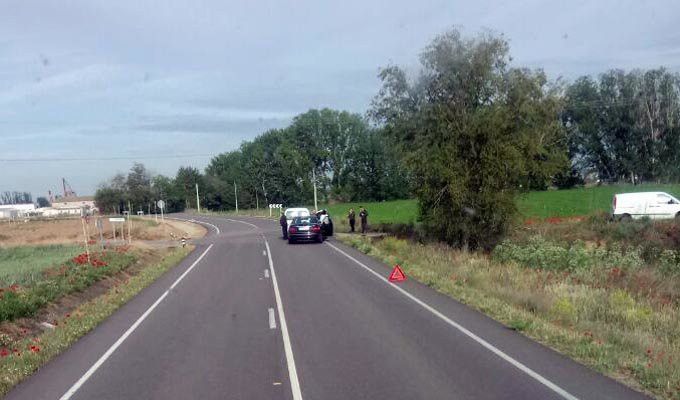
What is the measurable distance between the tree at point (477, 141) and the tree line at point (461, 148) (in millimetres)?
57

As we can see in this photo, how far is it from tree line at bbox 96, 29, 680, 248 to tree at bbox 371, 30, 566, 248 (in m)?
0.06

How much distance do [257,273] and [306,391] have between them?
49.7 feet

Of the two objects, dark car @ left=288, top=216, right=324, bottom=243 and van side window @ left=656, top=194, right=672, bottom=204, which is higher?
van side window @ left=656, top=194, right=672, bottom=204

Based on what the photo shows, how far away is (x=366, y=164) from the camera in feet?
367

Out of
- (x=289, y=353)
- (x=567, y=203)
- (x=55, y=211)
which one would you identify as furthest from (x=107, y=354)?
(x=55, y=211)

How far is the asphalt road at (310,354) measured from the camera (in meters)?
7.92

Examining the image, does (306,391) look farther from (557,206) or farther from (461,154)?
(557,206)

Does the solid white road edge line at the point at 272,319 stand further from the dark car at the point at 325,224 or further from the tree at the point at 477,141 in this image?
the dark car at the point at 325,224

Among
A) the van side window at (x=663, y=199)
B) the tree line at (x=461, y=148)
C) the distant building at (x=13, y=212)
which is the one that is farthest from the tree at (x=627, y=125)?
the distant building at (x=13, y=212)

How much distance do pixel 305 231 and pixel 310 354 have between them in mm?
26762

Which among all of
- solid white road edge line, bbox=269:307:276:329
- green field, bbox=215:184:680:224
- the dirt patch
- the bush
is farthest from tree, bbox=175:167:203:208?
solid white road edge line, bbox=269:307:276:329

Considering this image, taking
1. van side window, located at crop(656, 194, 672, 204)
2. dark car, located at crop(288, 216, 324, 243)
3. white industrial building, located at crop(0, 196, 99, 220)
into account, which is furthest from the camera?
white industrial building, located at crop(0, 196, 99, 220)

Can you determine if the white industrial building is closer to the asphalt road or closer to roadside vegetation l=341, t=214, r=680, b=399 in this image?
roadside vegetation l=341, t=214, r=680, b=399

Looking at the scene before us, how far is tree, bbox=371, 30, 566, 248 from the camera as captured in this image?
101ft
